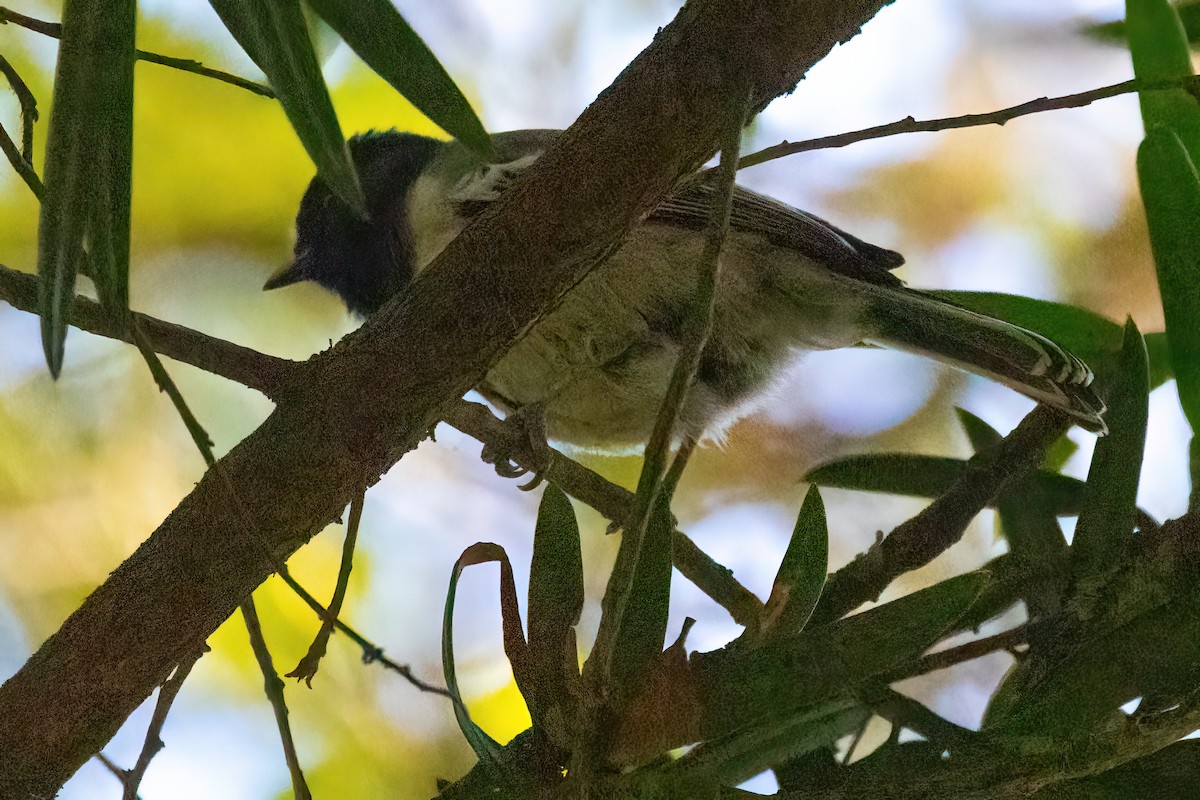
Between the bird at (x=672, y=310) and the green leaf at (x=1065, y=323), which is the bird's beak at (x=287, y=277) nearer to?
the bird at (x=672, y=310)

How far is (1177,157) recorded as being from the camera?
1.09m

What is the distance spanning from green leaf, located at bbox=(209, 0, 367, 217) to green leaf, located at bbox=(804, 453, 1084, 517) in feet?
2.38

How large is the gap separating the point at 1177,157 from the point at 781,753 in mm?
780

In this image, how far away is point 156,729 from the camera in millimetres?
1029

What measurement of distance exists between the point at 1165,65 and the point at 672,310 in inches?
28.1

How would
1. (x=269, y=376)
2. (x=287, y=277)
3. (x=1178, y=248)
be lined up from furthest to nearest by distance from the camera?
1. (x=287, y=277)
2. (x=1178, y=248)
3. (x=269, y=376)

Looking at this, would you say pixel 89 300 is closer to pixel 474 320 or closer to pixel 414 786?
pixel 474 320

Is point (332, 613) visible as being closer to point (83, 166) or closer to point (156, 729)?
point (156, 729)

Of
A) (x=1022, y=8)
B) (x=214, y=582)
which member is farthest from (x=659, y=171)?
(x=1022, y=8)

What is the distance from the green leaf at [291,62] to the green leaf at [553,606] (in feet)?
1.30

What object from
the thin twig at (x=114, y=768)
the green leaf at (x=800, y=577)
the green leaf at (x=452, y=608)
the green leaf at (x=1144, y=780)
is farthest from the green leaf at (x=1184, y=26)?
the thin twig at (x=114, y=768)

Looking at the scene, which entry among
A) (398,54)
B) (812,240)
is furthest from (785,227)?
(398,54)

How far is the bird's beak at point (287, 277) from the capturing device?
1.81 m

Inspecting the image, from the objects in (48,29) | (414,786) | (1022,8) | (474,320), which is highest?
(1022,8)
